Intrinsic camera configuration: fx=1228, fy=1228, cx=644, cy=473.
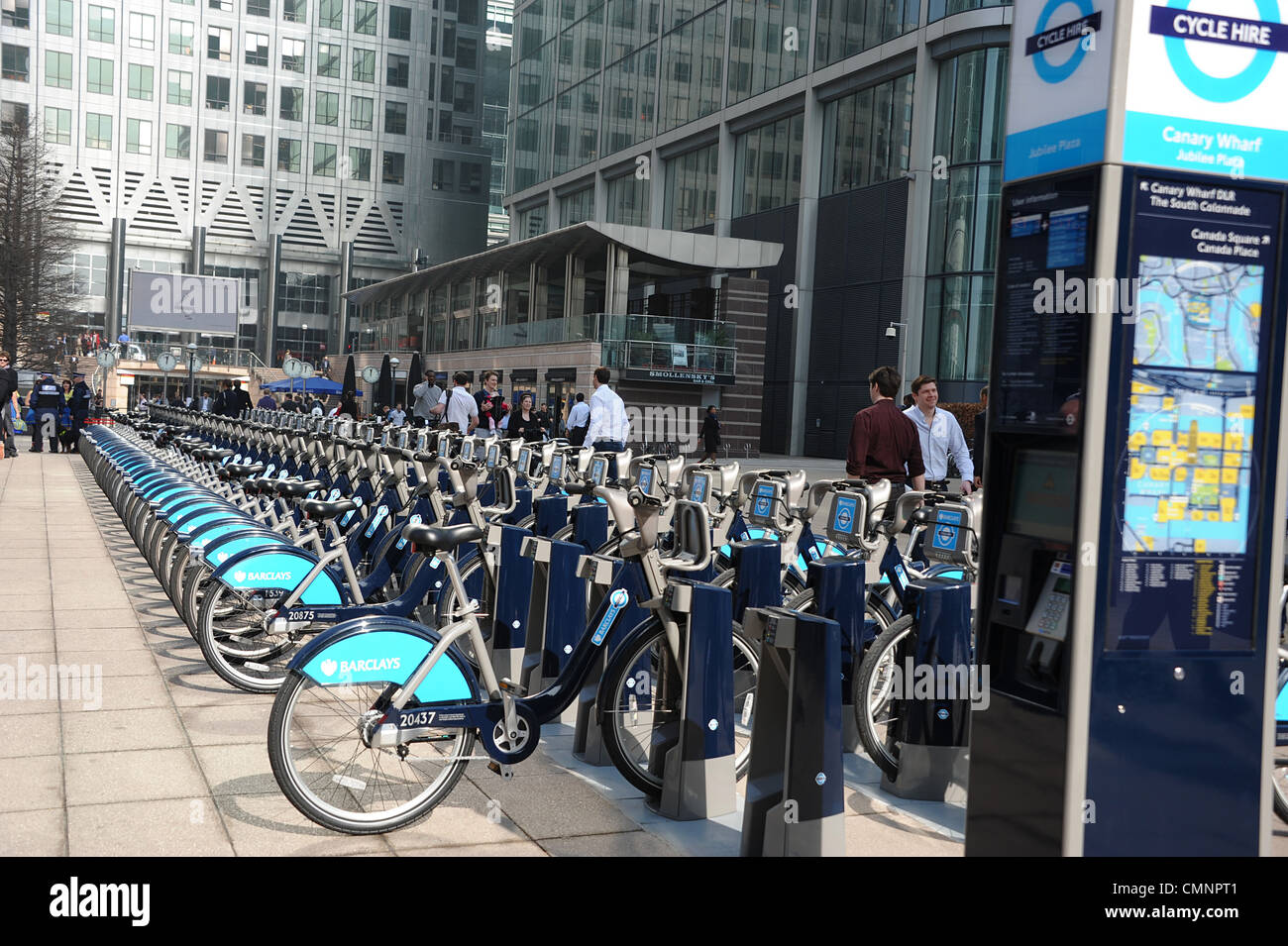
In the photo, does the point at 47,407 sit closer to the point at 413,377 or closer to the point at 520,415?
the point at 413,377

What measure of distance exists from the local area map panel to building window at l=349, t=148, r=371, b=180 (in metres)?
70.0

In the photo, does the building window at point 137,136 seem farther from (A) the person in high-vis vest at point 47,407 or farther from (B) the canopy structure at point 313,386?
(A) the person in high-vis vest at point 47,407

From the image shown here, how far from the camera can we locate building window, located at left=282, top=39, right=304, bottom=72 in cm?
6719

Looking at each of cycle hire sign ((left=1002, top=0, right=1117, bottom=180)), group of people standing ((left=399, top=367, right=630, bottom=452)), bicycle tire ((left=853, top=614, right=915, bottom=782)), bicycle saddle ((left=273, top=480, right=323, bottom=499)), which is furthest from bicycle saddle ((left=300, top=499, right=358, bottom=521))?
group of people standing ((left=399, top=367, right=630, bottom=452))

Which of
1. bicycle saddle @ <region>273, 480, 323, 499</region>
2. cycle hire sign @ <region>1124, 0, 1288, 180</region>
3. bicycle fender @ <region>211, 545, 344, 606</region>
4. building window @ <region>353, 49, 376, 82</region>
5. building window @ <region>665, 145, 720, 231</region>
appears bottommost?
bicycle fender @ <region>211, 545, 344, 606</region>

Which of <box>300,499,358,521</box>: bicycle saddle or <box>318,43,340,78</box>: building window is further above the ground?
<box>318,43,340,78</box>: building window

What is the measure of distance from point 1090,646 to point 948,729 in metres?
1.80

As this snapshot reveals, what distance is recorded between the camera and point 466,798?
443 centimetres

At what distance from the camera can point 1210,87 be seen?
9.88ft

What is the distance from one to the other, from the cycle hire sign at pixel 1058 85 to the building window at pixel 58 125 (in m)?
68.4

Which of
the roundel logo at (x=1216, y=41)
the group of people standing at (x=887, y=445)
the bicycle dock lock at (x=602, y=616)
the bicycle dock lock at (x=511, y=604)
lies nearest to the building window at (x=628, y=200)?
the group of people standing at (x=887, y=445)

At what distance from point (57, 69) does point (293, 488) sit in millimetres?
65934

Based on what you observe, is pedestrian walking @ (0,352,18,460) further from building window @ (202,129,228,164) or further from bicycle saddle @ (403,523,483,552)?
building window @ (202,129,228,164)

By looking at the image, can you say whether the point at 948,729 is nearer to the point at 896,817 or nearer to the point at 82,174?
the point at 896,817
